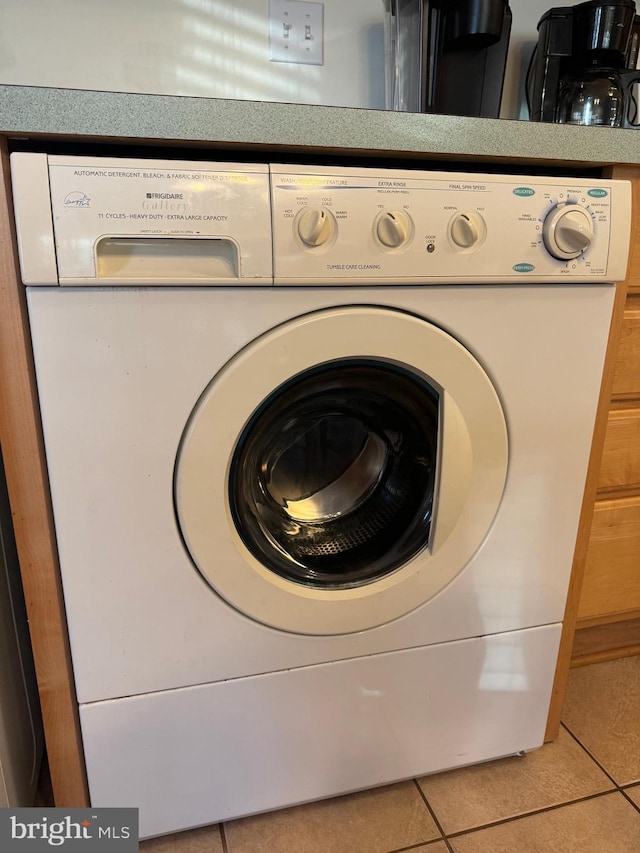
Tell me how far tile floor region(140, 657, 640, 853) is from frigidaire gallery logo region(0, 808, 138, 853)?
87 millimetres

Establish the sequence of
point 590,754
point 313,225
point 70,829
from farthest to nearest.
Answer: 1. point 590,754
2. point 70,829
3. point 313,225

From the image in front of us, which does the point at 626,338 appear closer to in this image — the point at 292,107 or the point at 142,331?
the point at 292,107

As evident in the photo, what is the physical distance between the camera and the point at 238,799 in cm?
85

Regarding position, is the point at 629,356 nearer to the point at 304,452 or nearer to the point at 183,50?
the point at 304,452

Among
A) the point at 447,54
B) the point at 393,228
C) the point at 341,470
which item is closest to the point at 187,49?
the point at 447,54

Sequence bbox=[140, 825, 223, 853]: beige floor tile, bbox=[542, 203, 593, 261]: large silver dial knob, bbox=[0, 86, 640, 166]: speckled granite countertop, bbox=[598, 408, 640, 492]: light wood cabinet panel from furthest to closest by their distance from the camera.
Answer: bbox=[598, 408, 640, 492]: light wood cabinet panel
bbox=[140, 825, 223, 853]: beige floor tile
bbox=[542, 203, 593, 261]: large silver dial knob
bbox=[0, 86, 640, 166]: speckled granite countertop

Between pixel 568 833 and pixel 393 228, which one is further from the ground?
pixel 393 228

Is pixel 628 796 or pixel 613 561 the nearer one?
pixel 628 796

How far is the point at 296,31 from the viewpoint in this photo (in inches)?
43.1

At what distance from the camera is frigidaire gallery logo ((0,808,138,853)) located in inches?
29.6

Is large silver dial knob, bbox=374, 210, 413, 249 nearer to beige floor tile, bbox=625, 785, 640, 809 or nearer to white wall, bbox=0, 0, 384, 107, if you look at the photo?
white wall, bbox=0, 0, 384, 107

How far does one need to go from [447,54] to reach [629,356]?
576 mm

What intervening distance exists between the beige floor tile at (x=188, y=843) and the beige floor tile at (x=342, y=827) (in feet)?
0.06

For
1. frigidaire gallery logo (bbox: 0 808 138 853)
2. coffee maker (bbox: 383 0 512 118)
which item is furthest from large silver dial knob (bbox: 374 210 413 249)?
frigidaire gallery logo (bbox: 0 808 138 853)
